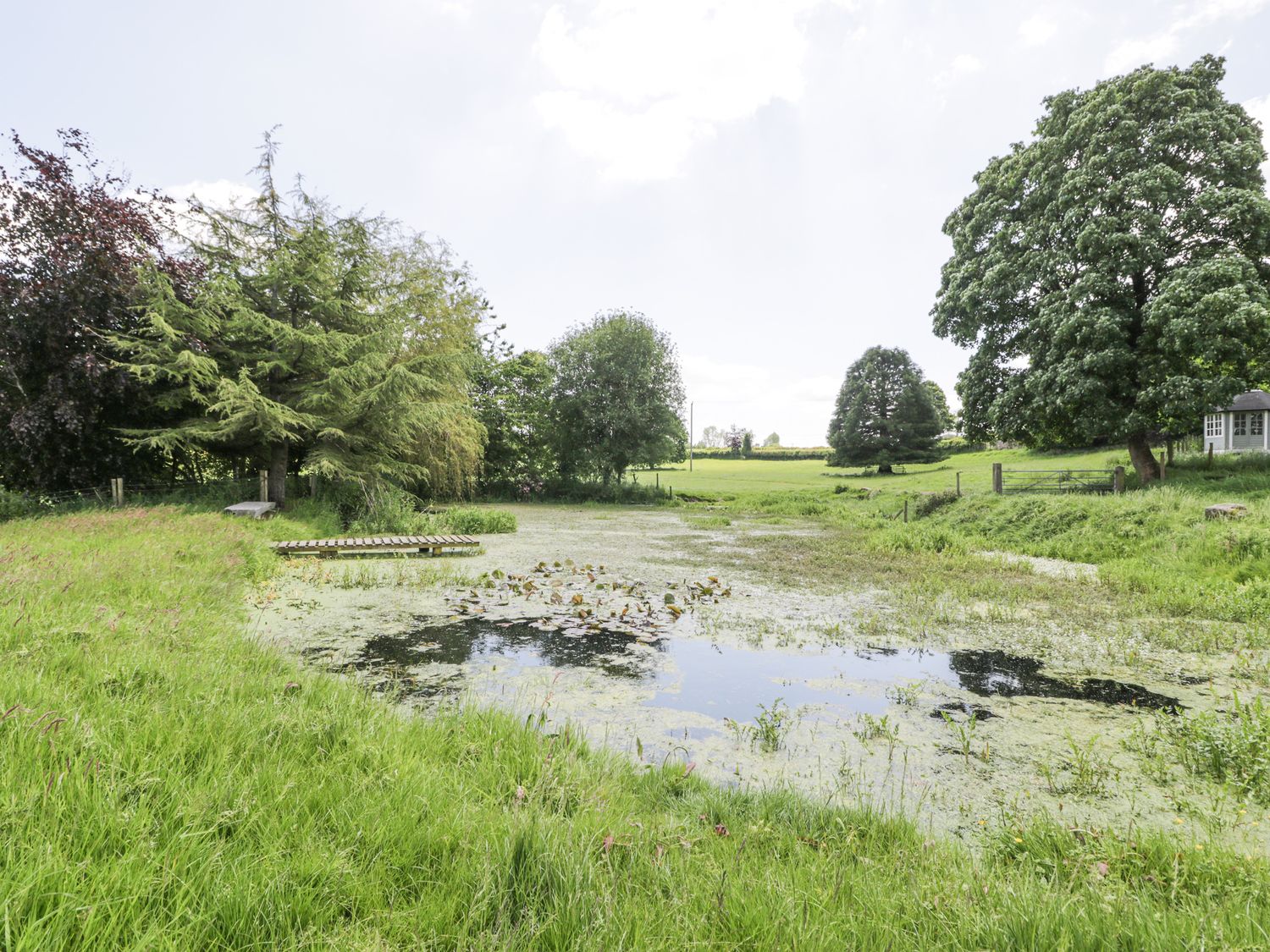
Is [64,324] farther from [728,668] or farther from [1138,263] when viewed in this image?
[1138,263]

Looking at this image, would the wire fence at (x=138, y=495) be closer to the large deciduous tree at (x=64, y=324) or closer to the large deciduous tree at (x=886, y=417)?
the large deciduous tree at (x=64, y=324)

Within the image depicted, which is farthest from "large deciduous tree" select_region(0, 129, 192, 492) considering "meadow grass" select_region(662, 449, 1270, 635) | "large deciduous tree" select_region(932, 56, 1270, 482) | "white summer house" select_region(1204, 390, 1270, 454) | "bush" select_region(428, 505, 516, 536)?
"white summer house" select_region(1204, 390, 1270, 454)

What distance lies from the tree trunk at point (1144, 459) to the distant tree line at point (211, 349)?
19975mm

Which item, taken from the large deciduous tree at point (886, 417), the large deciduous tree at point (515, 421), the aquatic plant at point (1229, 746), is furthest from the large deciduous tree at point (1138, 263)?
the large deciduous tree at point (886, 417)

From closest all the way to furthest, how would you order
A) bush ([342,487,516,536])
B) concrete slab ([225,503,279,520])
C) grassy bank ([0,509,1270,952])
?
grassy bank ([0,509,1270,952])
concrete slab ([225,503,279,520])
bush ([342,487,516,536])

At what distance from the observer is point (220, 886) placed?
1.66m

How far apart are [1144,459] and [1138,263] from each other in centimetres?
556

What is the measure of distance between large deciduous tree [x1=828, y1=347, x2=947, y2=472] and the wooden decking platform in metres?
36.6

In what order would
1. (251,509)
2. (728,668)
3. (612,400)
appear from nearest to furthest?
(728,668) → (251,509) → (612,400)

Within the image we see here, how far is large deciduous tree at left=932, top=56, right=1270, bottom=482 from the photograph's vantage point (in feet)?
45.3

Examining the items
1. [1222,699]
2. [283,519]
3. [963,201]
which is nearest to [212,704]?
[1222,699]

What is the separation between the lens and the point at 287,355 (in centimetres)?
1470

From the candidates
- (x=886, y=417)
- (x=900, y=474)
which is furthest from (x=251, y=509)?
(x=886, y=417)

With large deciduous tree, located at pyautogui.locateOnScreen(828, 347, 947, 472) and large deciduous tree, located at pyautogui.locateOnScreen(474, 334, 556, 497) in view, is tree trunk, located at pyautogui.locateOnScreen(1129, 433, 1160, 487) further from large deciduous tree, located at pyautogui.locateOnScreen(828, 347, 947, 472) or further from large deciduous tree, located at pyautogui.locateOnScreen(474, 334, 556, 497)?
large deciduous tree, located at pyautogui.locateOnScreen(828, 347, 947, 472)
